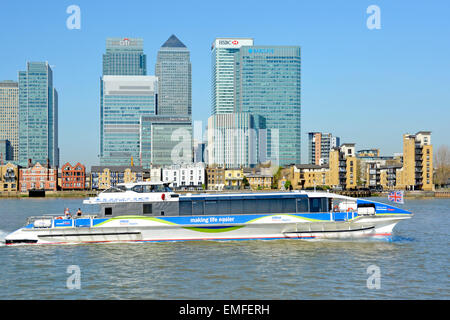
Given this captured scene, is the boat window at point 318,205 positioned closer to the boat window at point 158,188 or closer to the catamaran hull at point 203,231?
→ the catamaran hull at point 203,231

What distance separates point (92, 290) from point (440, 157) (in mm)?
155856

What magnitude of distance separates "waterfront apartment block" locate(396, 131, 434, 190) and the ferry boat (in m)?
114

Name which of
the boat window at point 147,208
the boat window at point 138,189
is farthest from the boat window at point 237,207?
the boat window at point 138,189

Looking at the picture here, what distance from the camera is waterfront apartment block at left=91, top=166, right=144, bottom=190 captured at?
6122 inches

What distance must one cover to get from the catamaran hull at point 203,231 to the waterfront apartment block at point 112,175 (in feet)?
→ 418

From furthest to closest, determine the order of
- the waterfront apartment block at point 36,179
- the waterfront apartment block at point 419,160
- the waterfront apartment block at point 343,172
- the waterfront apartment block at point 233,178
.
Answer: the waterfront apartment block at point 233,178 → the waterfront apartment block at point 36,179 → the waterfront apartment block at point 343,172 → the waterfront apartment block at point 419,160

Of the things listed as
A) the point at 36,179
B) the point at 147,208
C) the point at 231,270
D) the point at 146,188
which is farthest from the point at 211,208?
the point at 36,179

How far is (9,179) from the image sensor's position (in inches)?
5787

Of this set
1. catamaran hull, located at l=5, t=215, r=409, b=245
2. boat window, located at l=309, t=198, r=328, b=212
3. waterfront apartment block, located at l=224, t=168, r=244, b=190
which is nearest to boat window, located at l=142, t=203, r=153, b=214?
catamaran hull, located at l=5, t=215, r=409, b=245

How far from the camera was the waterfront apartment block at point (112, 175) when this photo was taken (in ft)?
510

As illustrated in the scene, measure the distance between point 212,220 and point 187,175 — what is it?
132826mm
